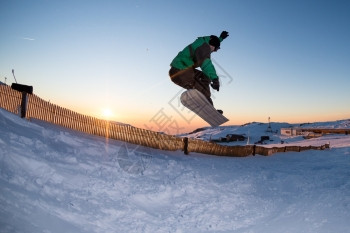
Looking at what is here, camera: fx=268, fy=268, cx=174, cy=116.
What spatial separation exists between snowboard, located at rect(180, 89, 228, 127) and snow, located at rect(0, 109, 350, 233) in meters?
1.74

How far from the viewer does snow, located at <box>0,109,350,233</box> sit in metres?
4.58

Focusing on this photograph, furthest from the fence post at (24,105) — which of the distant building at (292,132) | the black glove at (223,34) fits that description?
the distant building at (292,132)

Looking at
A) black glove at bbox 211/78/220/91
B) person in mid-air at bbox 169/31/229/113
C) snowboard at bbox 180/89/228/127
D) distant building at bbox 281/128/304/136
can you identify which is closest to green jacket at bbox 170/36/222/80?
person in mid-air at bbox 169/31/229/113

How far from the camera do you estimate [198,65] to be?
663 centimetres

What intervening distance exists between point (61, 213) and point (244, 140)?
6176 centimetres

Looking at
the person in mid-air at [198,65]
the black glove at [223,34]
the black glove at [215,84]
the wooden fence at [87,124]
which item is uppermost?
the black glove at [223,34]

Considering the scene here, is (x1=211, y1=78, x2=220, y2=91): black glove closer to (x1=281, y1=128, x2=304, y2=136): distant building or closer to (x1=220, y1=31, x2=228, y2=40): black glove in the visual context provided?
(x1=220, y1=31, x2=228, y2=40): black glove

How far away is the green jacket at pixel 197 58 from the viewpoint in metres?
6.21

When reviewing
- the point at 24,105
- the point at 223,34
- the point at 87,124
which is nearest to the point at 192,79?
the point at 223,34

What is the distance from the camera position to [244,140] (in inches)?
2495

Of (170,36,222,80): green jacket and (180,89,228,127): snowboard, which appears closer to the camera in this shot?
(170,36,222,80): green jacket

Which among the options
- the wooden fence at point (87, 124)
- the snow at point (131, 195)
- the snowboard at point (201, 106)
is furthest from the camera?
the wooden fence at point (87, 124)

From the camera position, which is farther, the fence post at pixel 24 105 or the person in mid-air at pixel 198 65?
the fence post at pixel 24 105

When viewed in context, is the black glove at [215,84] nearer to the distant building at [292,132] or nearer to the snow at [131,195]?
the snow at [131,195]
